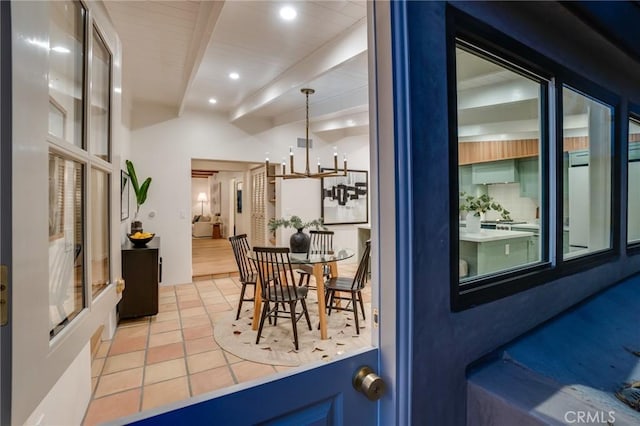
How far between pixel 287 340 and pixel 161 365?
1.08 meters

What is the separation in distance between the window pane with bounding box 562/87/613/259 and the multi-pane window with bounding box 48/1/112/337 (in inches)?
76.2

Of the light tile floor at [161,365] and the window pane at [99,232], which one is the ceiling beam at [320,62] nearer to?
the window pane at [99,232]

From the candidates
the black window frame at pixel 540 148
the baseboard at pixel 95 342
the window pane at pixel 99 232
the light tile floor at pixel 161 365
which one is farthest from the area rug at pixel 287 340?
the window pane at pixel 99 232

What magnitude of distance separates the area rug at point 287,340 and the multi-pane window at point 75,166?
1.84m

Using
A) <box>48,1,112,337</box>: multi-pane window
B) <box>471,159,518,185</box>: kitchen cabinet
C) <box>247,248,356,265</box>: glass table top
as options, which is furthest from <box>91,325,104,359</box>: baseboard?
<box>471,159,518,185</box>: kitchen cabinet

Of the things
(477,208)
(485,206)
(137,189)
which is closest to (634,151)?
(485,206)

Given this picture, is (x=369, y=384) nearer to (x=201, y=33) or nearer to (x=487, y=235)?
(x=487, y=235)

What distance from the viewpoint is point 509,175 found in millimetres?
3027

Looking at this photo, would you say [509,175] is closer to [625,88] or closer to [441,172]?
[625,88]

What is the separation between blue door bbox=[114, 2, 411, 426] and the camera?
754mm

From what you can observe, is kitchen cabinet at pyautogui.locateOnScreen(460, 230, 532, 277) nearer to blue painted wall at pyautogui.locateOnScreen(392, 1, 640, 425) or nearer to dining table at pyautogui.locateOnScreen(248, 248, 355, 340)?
blue painted wall at pyautogui.locateOnScreen(392, 1, 640, 425)

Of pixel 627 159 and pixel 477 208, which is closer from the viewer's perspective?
pixel 477 208

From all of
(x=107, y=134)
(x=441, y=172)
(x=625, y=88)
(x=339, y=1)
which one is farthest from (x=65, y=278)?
(x=625, y=88)

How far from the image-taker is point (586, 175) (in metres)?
1.85
